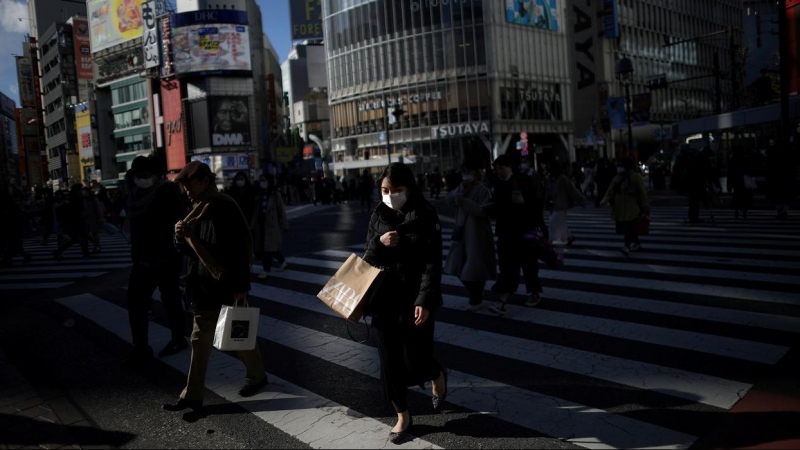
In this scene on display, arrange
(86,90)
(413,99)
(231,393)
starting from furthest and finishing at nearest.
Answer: (86,90), (413,99), (231,393)

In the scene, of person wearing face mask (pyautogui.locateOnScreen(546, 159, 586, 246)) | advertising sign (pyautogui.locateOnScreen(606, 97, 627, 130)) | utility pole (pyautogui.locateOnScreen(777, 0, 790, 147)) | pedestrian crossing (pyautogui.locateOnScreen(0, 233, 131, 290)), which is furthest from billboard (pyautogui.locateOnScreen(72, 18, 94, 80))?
person wearing face mask (pyautogui.locateOnScreen(546, 159, 586, 246))

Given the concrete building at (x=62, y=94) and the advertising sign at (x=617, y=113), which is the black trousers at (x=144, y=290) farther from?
the concrete building at (x=62, y=94)

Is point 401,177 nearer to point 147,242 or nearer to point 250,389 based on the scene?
point 250,389

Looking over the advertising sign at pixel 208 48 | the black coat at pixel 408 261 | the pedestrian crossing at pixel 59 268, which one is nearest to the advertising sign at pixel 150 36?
the advertising sign at pixel 208 48

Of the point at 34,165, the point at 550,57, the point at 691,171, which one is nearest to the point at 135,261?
the point at 691,171

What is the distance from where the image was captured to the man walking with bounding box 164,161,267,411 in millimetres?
4477

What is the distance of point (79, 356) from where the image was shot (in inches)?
248

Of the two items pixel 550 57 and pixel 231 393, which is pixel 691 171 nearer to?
pixel 231 393

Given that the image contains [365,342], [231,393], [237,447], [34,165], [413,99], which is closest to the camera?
[237,447]

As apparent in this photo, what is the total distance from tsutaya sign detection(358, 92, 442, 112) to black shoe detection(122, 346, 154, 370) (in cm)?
5223

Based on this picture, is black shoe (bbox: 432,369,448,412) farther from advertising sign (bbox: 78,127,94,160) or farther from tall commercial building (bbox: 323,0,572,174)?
advertising sign (bbox: 78,127,94,160)

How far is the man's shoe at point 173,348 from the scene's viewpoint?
6.05 meters

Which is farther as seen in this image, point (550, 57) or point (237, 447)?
point (550, 57)

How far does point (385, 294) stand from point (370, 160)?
5967cm
